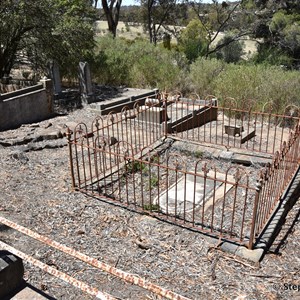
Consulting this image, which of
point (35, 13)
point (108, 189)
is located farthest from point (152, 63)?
point (108, 189)

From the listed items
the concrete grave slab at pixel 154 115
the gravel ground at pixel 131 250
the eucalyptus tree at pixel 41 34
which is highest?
the eucalyptus tree at pixel 41 34

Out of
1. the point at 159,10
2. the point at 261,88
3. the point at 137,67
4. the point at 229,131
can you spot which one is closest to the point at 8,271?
the point at 229,131

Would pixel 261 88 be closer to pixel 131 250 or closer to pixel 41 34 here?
pixel 41 34

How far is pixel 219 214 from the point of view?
529 cm

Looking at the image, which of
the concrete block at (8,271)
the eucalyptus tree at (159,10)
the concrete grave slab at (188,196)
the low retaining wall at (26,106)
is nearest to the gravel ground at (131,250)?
the concrete grave slab at (188,196)

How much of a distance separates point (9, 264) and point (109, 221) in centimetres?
221

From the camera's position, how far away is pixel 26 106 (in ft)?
34.6

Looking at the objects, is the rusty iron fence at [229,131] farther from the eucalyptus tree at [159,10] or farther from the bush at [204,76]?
the eucalyptus tree at [159,10]

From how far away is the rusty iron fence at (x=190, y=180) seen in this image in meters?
4.71

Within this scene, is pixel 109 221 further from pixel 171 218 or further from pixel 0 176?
pixel 0 176

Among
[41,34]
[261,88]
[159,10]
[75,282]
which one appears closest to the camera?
[75,282]

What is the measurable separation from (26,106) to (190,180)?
6266 mm

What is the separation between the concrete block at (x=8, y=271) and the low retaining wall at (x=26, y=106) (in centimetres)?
750

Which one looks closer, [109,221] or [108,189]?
[109,221]
